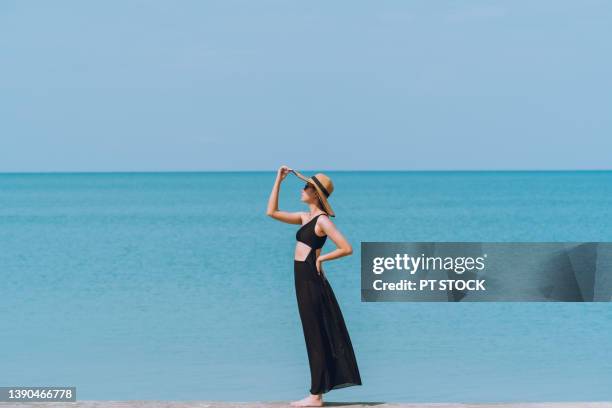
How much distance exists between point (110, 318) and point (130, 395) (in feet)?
25.8

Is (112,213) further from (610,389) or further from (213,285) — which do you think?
(610,389)

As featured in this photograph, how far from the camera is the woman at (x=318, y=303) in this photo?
8.59m

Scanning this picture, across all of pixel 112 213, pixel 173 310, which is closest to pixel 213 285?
pixel 173 310

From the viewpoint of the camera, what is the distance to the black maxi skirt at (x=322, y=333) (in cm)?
862

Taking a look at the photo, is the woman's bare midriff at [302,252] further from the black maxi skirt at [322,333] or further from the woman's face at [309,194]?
the woman's face at [309,194]

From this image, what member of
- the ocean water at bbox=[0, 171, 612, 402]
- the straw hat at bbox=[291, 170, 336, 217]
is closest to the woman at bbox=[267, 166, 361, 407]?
the straw hat at bbox=[291, 170, 336, 217]

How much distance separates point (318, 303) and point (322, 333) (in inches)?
9.7

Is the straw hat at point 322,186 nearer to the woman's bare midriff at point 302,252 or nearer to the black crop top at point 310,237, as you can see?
the black crop top at point 310,237

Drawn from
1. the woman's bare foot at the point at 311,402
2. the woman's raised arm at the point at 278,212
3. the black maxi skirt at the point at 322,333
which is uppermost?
the woman's raised arm at the point at 278,212

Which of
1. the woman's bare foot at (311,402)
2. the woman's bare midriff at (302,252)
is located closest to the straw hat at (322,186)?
the woman's bare midriff at (302,252)

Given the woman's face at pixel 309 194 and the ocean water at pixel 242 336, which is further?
the ocean water at pixel 242 336

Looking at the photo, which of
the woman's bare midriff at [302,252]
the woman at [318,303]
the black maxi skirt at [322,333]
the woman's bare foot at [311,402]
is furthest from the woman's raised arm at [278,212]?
the woman's bare foot at [311,402]

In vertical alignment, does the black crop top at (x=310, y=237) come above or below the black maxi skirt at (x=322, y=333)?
above

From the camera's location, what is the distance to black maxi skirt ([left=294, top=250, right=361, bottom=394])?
8625 mm
